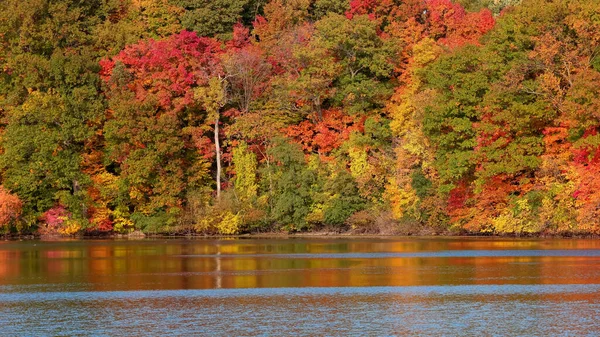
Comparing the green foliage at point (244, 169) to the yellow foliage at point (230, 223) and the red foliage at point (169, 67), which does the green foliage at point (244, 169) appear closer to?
the yellow foliage at point (230, 223)

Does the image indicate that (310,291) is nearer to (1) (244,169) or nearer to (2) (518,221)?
(2) (518,221)

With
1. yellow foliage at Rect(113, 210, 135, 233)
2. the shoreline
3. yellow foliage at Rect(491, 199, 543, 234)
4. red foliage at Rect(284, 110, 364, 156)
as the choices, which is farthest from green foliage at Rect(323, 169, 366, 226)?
yellow foliage at Rect(113, 210, 135, 233)

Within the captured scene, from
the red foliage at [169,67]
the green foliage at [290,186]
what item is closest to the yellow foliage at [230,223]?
the green foliage at [290,186]

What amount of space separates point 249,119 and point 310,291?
38.1m

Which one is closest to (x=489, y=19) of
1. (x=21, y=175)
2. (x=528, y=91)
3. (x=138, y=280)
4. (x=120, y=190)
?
(x=528, y=91)

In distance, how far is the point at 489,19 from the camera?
2815 inches

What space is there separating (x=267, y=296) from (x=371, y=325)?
6820 millimetres

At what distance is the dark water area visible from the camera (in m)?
27.6

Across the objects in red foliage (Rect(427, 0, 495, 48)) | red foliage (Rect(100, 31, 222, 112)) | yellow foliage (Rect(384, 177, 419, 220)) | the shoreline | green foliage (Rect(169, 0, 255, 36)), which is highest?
green foliage (Rect(169, 0, 255, 36))

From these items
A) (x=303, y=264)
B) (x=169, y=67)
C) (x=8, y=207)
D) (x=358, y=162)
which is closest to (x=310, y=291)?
(x=303, y=264)

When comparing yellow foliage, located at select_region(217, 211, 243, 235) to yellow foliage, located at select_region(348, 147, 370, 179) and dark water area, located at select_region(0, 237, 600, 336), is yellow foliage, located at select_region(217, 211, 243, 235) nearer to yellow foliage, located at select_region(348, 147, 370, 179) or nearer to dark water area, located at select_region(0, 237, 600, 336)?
yellow foliage, located at select_region(348, 147, 370, 179)

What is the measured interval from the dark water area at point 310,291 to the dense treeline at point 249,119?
11.4m

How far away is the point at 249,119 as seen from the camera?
2844 inches

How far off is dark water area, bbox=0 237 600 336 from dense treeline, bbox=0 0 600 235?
11.4 metres
